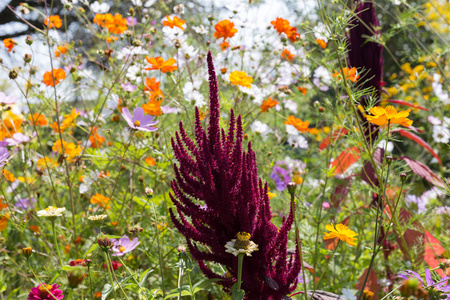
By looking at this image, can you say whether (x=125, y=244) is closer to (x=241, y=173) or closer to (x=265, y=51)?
(x=241, y=173)

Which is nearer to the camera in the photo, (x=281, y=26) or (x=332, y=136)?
(x=332, y=136)

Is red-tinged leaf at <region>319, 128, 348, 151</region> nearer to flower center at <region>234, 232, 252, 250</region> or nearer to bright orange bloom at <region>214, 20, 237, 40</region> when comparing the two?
bright orange bloom at <region>214, 20, 237, 40</region>

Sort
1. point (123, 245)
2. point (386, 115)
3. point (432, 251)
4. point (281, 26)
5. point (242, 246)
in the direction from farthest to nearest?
point (281, 26) → point (432, 251) → point (123, 245) → point (386, 115) → point (242, 246)

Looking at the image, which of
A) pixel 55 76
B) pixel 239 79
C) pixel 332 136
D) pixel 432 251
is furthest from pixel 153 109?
pixel 432 251

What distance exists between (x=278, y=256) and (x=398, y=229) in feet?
1.37


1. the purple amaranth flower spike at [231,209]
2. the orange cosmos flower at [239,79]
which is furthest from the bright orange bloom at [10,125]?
the purple amaranth flower spike at [231,209]

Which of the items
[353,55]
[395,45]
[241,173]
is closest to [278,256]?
[241,173]

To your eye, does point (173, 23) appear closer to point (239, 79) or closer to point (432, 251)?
point (239, 79)

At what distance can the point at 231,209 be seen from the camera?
2.40ft

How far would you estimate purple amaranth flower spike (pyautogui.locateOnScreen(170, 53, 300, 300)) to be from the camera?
2.35 feet

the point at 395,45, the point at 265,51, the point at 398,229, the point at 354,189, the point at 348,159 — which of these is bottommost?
the point at 398,229

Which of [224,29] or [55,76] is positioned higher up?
[224,29]

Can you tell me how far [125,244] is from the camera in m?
1.14

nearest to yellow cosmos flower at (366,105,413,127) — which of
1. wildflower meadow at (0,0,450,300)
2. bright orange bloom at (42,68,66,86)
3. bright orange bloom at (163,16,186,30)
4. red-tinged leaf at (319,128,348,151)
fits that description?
wildflower meadow at (0,0,450,300)
